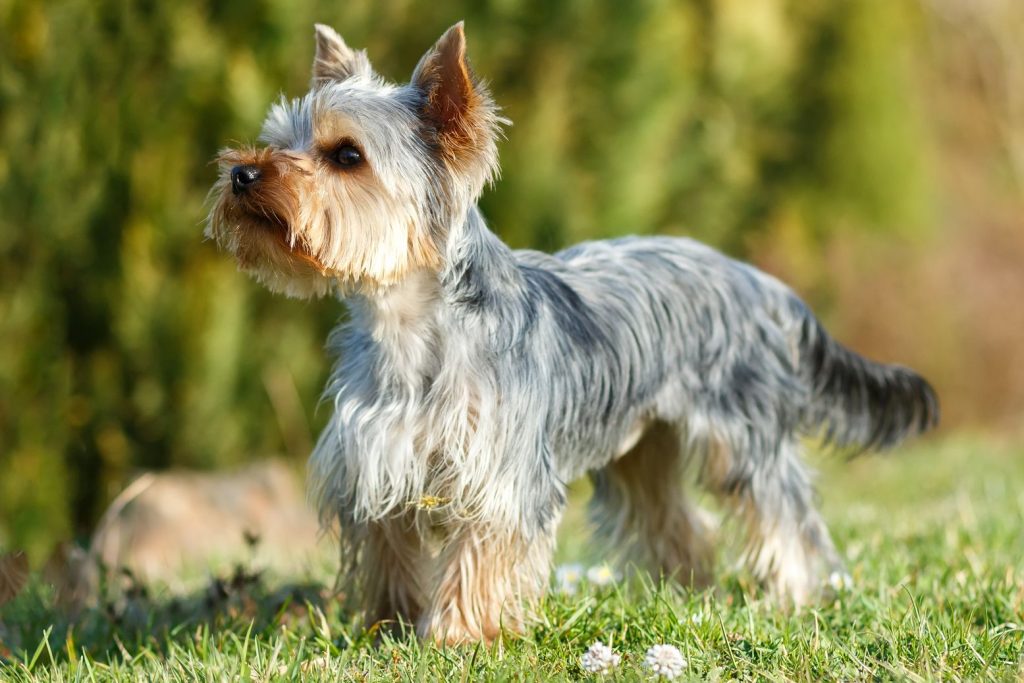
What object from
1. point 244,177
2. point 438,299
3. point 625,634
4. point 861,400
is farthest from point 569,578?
point 244,177

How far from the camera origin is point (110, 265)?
9609mm

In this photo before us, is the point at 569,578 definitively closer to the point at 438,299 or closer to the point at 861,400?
the point at 861,400

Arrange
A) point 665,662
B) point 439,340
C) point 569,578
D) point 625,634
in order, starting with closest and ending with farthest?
point 665,662 < point 625,634 < point 439,340 < point 569,578

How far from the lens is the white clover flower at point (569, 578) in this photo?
4962 millimetres

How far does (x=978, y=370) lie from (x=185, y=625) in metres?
13.3

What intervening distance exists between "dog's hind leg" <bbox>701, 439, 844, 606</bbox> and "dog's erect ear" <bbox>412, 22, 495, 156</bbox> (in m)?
1.72

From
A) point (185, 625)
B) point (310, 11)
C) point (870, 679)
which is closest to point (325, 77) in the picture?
point (185, 625)

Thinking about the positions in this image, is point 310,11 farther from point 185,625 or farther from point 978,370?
point 978,370

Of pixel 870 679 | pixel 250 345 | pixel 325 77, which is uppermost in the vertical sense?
pixel 325 77

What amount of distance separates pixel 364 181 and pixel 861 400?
2.67 meters

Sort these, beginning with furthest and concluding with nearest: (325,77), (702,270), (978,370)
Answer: (978,370) < (702,270) < (325,77)

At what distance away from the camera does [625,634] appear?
4141mm

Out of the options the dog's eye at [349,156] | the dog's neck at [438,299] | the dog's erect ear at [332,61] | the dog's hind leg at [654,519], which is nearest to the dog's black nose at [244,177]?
the dog's eye at [349,156]

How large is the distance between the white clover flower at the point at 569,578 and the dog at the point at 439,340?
1.66 ft
